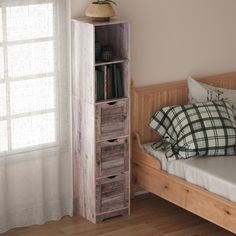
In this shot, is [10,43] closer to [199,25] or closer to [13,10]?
[13,10]

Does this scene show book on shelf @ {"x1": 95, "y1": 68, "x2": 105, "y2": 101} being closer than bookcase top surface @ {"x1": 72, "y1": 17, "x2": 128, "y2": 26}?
No

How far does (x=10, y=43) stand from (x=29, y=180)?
0.92 m

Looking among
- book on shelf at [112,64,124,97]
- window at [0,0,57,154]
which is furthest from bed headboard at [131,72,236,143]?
window at [0,0,57,154]

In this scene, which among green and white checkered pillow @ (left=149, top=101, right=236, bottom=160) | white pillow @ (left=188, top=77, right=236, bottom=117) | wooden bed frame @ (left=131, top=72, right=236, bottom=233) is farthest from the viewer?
white pillow @ (left=188, top=77, right=236, bottom=117)

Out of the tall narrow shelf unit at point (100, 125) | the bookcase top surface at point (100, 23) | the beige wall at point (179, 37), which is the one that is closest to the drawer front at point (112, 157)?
the tall narrow shelf unit at point (100, 125)

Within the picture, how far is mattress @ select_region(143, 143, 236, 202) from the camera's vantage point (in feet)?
14.5

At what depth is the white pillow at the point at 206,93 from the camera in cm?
511

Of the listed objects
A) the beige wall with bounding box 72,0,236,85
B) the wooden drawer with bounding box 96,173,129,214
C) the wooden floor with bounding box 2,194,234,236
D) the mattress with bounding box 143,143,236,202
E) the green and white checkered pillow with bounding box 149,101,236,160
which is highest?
the beige wall with bounding box 72,0,236,85

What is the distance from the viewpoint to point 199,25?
5.27 metres

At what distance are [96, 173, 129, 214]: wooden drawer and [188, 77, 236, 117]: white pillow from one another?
0.76 meters

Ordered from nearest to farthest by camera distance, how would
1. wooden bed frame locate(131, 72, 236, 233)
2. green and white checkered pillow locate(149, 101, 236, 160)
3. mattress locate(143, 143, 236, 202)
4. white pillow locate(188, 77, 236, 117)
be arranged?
mattress locate(143, 143, 236, 202) < wooden bed frame locate(131, 72, 236, 233) < green and white checkered pillow locate(149, 101, 236, 160) < white pillow locate(188, 77, 236, 117)

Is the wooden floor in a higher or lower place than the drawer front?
lower

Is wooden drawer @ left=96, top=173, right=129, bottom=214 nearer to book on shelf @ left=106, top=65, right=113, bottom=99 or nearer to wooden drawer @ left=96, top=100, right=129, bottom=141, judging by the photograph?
wooden drawer @ left=96, top=100, right=129, bottom=141

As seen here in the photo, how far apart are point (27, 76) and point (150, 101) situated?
3.22 feet
